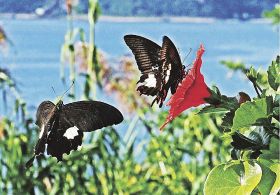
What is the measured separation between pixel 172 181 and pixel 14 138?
0.51 metres

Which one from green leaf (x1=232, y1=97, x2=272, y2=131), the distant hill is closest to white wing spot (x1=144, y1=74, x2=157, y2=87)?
green leaf (x1=232, y1=97, x2=272, y2=131)

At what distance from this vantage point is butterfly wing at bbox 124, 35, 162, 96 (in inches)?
31.0

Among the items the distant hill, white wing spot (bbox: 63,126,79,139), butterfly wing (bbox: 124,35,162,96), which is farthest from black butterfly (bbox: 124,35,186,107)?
the distant hill

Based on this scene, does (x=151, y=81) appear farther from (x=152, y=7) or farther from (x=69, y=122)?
(x=152, y=7)

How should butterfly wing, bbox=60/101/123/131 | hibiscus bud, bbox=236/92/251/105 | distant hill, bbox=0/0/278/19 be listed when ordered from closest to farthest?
1. butterfly wing, bbox=60/101/123/131
2. hibiscus bud, bbox=236/92/251/105
3. distant hill, bbox=0/0/278/19

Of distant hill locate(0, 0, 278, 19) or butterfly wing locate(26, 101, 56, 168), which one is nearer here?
butterfly wing locate(26, 101, 56, 168)

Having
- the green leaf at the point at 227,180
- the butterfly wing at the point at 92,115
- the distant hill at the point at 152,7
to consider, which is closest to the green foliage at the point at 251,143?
the green leaf at the point at 227,180

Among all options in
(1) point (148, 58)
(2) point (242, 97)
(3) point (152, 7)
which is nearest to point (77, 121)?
(1) point (148, 58)

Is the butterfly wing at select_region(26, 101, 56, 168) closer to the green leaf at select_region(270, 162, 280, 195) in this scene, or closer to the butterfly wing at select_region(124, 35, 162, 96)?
the butterfly wing at select_region(124, 35, 162, 96)

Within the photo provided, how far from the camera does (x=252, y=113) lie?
0.78 metres

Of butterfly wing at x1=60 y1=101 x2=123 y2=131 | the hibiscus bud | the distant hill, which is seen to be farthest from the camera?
the distant hill

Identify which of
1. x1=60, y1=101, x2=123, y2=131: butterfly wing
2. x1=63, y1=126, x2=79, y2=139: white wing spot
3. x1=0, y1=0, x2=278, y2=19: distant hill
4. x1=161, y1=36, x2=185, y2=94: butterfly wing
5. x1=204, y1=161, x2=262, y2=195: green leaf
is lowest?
x1=0, y1=0, x2=278, y2=19: distant hill

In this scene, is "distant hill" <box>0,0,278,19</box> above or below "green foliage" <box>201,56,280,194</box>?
below

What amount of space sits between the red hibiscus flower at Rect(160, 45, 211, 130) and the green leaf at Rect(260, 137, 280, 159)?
0.33 ft
